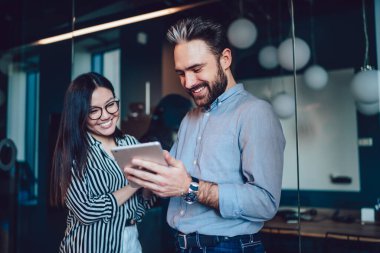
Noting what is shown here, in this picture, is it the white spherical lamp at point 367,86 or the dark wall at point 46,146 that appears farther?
the dark wall at point 46,146

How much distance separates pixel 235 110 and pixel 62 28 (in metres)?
1.94

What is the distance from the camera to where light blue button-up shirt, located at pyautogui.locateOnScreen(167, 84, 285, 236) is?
143 centimetres

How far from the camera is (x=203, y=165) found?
63.5 inches

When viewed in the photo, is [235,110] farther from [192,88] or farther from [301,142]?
[301,142]

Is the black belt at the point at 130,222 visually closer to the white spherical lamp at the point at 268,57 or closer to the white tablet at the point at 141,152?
the white tablet at the point at 141,152

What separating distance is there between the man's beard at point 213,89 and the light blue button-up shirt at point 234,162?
2 centimetres

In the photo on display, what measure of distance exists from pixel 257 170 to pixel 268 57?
8.31 feet

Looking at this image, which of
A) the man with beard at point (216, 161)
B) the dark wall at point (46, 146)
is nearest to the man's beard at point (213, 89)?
the man with beard at point (216, 161)

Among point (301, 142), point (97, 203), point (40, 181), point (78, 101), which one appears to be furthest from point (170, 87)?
point (301, 142)

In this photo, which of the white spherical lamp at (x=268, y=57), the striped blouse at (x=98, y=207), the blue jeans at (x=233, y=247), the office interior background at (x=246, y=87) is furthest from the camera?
the white spherical lamp at (x=268, y=57)

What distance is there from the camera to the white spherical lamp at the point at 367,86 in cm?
229

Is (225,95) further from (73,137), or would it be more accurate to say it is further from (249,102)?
(73,137)

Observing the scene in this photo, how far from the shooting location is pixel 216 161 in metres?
1.59

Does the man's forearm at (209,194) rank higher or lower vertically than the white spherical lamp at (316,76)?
lower
